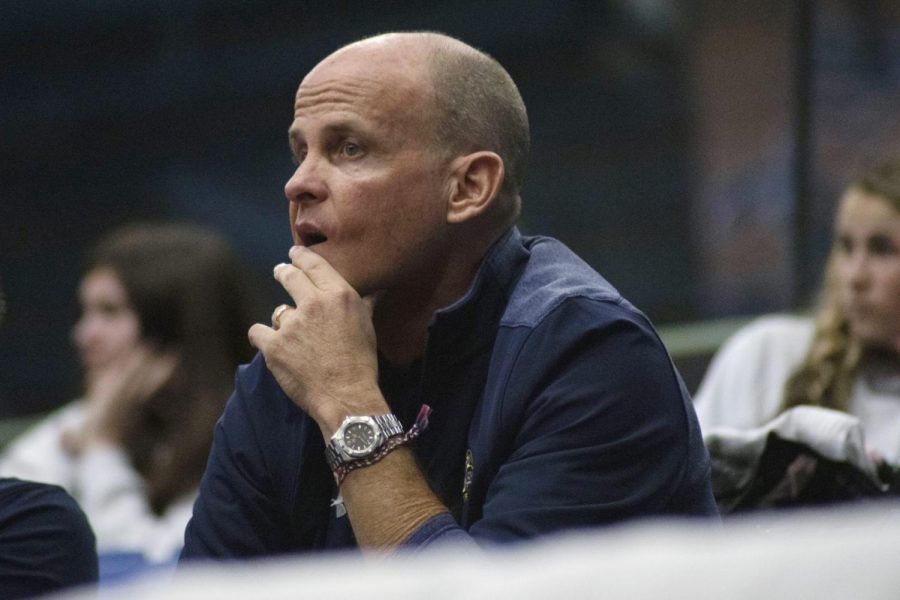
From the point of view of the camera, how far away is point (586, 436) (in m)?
1.46

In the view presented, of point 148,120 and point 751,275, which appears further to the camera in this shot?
point 148,120

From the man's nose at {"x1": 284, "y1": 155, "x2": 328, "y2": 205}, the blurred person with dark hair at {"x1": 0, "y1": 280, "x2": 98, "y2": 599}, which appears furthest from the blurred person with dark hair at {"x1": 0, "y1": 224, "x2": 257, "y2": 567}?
the man's nose at {"x1": 284, "y1": 155, "x2": 328, "y2": 205}

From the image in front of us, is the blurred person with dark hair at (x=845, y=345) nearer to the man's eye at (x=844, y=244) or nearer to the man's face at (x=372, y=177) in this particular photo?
the man's eye at (x=844, y=244)

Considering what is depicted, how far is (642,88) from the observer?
643cm

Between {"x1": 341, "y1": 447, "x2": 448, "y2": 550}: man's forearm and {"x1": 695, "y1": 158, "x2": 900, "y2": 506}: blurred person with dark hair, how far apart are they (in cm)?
119

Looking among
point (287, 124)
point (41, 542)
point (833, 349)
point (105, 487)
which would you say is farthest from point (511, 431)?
point (287, 124)

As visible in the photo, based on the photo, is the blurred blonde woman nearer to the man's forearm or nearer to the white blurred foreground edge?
the man's forearm

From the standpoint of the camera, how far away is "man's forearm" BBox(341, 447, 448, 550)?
145 cm

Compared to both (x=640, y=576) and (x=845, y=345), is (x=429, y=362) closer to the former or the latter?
(x=640, y=576)

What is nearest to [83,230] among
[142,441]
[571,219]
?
[571,219]

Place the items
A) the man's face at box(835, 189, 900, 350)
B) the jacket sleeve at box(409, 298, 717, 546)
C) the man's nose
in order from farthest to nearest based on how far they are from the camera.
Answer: the man's face at box(835, 189, 900, 350) < the man's nose < the jacket sleeve at box(409, 298, 717, 546)

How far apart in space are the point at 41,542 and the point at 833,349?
1577 millimetres

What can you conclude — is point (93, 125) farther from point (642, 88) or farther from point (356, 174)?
point (356, 174)

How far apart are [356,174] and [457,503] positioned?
1.36 feet
